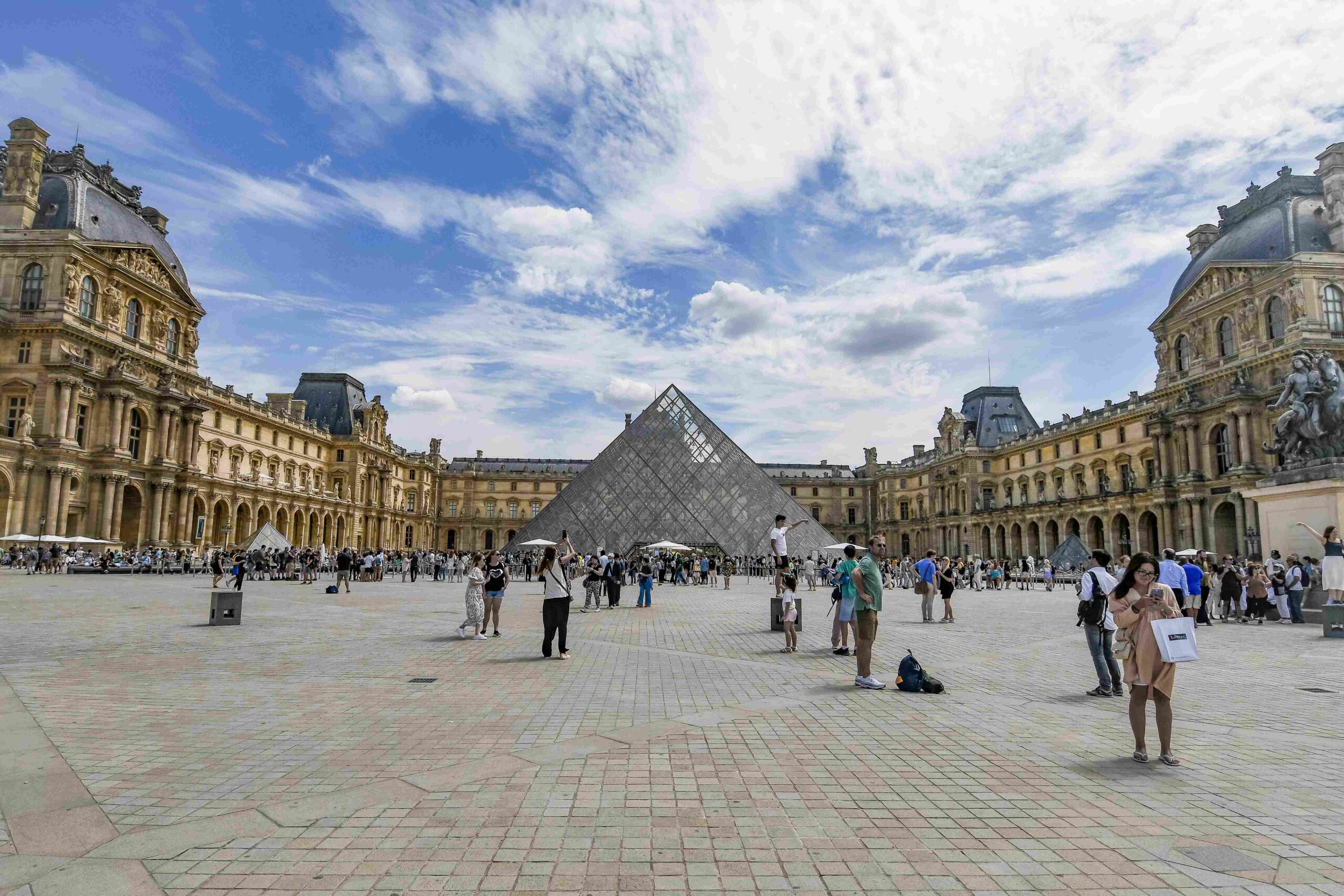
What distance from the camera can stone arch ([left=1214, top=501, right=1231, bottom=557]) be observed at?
109ft

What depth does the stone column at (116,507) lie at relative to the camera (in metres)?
30.1

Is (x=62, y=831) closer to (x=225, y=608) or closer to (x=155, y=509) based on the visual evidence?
(x=225, y=608)

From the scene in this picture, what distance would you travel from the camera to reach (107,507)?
30.0m

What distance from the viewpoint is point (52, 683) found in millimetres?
5586

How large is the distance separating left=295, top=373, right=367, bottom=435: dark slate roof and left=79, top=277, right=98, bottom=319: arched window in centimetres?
2461

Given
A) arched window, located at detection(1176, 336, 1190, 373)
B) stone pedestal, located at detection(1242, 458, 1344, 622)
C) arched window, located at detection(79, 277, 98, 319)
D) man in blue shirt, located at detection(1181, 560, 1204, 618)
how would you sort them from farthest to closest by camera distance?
arched window, located at detection(1176, 336, 1190, 373) < arched window, located at detection(79, 277, 98, 319) < stone pedestal, located at detection(1242, 458, 1344, 622) < man in blue shirt, located at detection(1181, 560, 1204, 618)

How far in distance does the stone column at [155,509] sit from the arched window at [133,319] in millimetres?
6594

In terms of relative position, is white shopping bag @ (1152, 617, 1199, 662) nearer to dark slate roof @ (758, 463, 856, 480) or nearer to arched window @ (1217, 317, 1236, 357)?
arched window @ (1217, 317, 1236, 357)

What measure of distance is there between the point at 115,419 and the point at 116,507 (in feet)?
11.6

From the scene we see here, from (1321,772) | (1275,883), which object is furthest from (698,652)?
(1275,883)

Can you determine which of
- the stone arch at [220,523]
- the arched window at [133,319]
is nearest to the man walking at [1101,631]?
the arched window at [133,319]

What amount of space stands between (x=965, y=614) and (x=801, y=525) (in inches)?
720

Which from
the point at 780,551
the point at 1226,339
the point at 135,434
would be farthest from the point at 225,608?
the point at 1226,339

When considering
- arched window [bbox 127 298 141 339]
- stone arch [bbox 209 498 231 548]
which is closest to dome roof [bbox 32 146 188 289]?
arched window [bbox 127 298 141 339]
